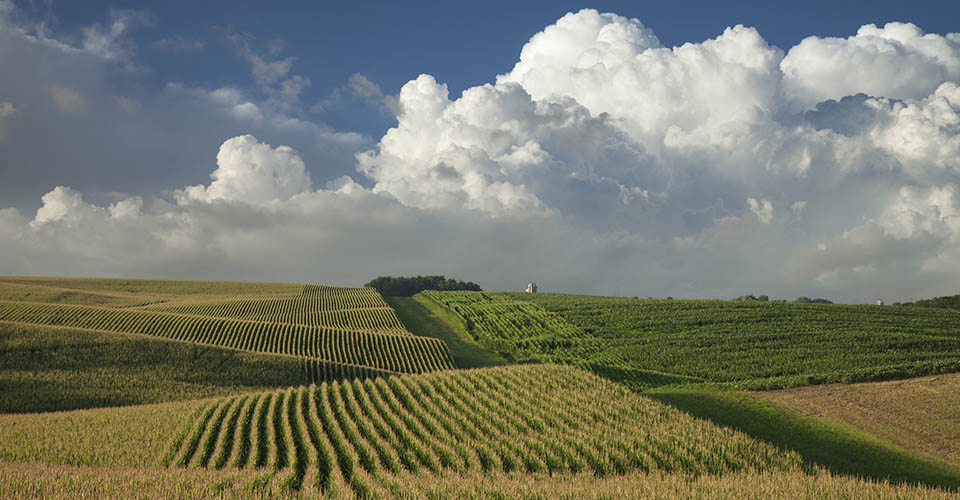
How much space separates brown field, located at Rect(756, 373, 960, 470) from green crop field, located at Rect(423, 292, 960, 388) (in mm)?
1791

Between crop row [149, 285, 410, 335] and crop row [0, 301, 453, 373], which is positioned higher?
crop row [149, 285, 410, 335]

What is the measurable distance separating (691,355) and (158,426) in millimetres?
42230

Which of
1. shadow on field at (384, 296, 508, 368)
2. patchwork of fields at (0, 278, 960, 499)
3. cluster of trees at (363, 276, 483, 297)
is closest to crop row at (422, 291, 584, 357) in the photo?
patchwork of fields at (0, 278, 960, 499)

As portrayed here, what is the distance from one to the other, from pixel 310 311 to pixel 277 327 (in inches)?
694

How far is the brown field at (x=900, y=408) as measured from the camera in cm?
2639

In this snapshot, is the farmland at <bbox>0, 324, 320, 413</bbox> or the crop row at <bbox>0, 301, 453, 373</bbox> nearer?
the farmland at <bbox>0, 324, 320, 413</bbox>

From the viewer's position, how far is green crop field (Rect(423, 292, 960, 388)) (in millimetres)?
44750

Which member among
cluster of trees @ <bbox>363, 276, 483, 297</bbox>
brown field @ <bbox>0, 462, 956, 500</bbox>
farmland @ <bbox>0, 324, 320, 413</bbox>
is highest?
cluster of trees @ <bbox>363, 276, 483, 297</bbox>

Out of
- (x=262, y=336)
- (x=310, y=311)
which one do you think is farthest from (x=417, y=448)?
(x=310, y=311)

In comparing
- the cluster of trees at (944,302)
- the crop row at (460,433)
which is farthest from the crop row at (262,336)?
the cluster of trees at (944,302)

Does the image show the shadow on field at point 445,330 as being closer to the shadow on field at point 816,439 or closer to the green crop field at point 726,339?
the green crop field at point 726,339

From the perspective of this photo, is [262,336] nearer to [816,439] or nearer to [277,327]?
[277,327]

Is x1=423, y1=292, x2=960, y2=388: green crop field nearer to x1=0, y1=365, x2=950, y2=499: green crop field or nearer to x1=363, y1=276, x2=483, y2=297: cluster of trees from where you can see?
x1=0, y1=365, x2=950, y2=499: green crop field

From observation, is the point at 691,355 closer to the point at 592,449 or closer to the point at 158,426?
the point at 592,449
